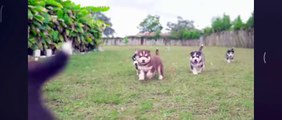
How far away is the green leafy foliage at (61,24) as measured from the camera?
2.07 metres

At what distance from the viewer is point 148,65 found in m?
2.06

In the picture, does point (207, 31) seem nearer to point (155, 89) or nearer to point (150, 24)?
point (150, 24)

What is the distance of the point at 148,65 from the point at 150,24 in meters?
0.26

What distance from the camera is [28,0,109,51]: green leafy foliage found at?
2070 millimetres

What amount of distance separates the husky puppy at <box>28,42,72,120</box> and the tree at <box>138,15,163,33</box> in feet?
1.55

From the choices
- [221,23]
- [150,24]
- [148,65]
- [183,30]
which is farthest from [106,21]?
[221,23]

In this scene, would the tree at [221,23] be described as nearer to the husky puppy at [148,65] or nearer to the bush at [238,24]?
the bush at [238,24]

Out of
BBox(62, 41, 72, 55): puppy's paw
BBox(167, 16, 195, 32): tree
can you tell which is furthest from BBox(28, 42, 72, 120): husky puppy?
BBox(167, 16, 195, 32): tree

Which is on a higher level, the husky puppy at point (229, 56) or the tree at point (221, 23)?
the tree at point (221, 23)

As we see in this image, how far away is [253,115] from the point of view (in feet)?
6.47

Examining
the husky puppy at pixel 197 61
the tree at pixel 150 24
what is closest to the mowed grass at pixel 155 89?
the husky puppy at pixel 197 61

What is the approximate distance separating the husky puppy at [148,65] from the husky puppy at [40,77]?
0.43 m

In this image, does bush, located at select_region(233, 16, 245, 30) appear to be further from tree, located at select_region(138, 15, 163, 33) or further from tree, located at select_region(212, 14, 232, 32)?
tree, located at select_region(138, 15, 163, 33)
